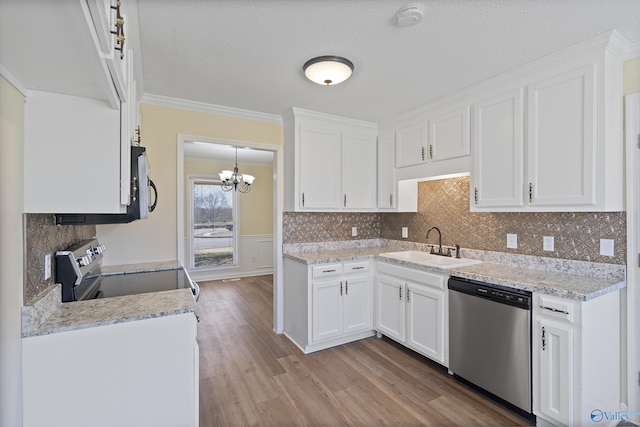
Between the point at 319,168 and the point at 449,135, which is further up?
the point at 449,135

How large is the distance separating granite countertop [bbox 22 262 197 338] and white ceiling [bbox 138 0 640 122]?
1.52 metres

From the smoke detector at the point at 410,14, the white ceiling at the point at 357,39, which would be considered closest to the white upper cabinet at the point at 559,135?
the white ceiling at the point at 357,39

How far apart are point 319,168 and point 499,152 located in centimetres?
169

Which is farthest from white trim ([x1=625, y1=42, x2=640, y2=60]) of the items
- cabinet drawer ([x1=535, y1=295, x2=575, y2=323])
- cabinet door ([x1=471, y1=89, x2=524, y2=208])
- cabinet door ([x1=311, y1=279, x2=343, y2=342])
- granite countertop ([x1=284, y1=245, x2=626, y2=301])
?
cabinet door ([x1=311, y1=279, x2=343, y2=342])

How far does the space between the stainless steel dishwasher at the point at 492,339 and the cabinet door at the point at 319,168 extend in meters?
1.54

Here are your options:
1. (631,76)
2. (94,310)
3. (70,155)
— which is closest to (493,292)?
(631,76)

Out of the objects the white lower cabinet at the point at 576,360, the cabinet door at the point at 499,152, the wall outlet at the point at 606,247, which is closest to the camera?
the white lower cabinet at the point at 576,360

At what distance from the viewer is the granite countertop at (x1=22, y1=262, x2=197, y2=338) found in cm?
129

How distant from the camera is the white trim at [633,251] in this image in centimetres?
193

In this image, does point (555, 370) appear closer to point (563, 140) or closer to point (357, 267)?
point (563, 140)

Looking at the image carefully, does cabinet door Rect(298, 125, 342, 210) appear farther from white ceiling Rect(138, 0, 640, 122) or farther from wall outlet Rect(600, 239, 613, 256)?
wall outlet Rect(600, 239, 613, 256)

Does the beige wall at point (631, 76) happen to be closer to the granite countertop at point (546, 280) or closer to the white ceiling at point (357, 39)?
the white ceiling at point (357, 39)

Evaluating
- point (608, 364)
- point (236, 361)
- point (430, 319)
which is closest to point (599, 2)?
point (608, 364)

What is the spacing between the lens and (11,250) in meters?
1.16
